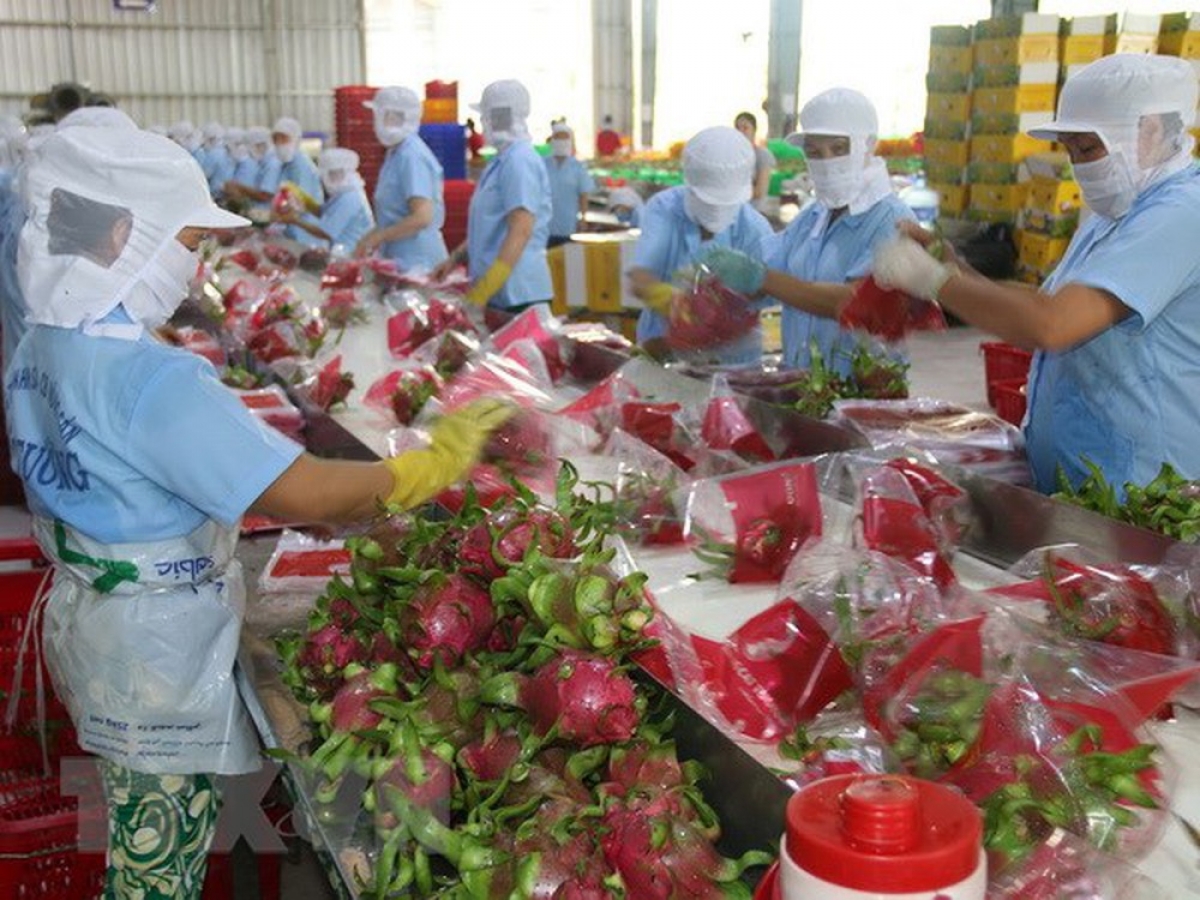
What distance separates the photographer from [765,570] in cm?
209

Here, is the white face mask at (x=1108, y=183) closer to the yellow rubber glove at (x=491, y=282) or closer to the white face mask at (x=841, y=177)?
the white face mask at (x=841, y=177)

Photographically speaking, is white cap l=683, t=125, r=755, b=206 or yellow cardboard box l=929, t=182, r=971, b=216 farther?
yellow cardboard box l=929, t=182, r=971, b=216

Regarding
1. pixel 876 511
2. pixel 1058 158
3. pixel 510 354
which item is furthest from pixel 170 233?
pixel 1058 158

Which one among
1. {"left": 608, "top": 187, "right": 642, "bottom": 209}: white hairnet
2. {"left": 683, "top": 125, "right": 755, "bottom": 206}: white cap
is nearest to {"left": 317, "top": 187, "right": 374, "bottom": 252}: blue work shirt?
{"left": 608, "top": 187, "right": 642, "bottom": 209}: white hairnet

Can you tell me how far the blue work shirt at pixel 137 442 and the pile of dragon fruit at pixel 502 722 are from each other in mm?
219

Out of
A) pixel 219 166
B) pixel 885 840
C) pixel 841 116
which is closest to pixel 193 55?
pixel 219 166

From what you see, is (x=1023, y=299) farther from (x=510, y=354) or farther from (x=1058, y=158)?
(x=1058, y=158)

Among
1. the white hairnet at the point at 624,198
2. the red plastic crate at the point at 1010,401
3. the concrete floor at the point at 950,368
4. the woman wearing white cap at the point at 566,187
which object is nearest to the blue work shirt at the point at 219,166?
the woman wearing white cap at the point at 566,187

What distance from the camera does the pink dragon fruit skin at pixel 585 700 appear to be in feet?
4.50

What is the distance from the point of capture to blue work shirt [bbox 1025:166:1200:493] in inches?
91.2

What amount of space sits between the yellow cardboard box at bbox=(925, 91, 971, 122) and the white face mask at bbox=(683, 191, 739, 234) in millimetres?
5906

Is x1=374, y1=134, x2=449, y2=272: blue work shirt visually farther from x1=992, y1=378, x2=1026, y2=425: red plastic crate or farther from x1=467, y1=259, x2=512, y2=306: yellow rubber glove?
x1=992, y1=378, x2=1026, y2=425: red plastic crate

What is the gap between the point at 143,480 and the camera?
1.76m

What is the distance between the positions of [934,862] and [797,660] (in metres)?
0.75
